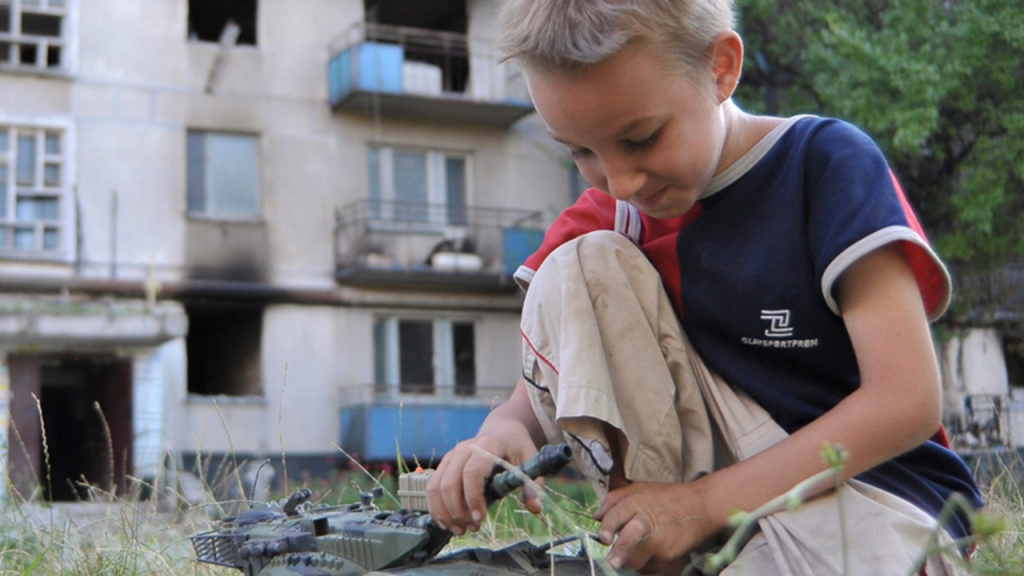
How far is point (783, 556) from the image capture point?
184cm

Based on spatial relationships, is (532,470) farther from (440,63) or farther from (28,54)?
(440,63)

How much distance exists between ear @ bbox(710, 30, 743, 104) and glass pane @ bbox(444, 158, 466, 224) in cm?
1484

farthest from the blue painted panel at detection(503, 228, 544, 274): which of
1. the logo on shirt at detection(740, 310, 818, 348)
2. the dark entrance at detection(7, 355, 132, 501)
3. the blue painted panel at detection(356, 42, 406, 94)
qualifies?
the logo on shirt at detection(740, 310, 818, 348)

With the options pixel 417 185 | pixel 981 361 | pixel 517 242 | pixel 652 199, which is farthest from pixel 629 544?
pixel 981 361

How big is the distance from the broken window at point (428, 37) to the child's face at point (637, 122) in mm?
14726

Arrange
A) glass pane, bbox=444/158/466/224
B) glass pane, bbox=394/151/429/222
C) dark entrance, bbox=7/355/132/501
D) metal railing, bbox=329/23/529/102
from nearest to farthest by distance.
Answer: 1. dark entrance, bbox=7/355/132/501
2. metal railing, bbox=329/23/529/102
3. glass pane, bbox=394/151/429/222
4. glass pane, bbox=444/158/466/224

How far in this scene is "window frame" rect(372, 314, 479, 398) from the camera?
53.3 ft

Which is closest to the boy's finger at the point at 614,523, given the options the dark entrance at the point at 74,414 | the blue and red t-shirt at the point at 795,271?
the blue and red t-shirt at the point at 795,271

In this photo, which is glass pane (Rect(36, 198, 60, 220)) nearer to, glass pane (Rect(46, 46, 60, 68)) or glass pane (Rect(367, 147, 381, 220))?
glass pane (Rect(46, 46, 60, 68))

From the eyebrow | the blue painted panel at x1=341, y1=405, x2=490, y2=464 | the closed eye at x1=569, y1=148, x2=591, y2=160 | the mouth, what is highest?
the eyebrow

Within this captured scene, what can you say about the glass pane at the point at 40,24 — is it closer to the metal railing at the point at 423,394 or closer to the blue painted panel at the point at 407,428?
the metal railing at the point at 423,394

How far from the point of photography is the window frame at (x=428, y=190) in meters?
16.4

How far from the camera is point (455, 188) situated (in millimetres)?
17016

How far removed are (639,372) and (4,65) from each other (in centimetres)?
1418
